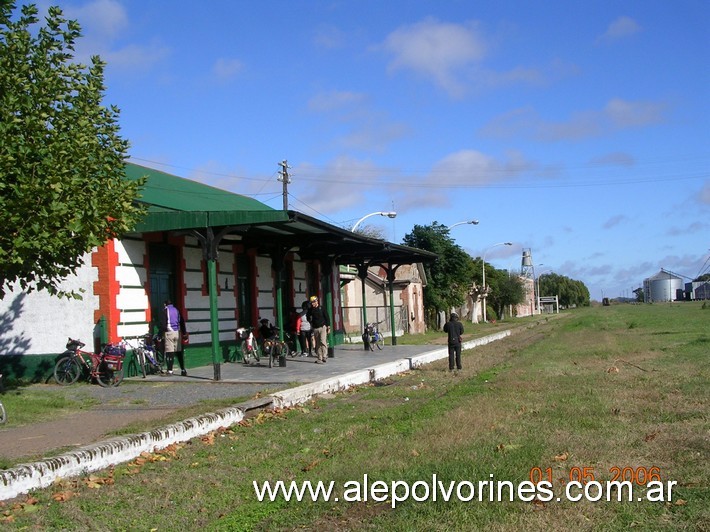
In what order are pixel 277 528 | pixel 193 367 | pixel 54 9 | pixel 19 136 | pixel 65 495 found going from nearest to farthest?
pixel 277 528 < pixel 65 495 < pixel 19 136 < pixel 54 9 < pixel 193 367

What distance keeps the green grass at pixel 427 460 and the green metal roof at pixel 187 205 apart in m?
4.60

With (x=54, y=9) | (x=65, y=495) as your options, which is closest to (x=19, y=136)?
(x=54, y=9)

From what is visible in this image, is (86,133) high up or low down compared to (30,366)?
up

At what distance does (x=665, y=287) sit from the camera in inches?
7293

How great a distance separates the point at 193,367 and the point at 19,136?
9.11 metres

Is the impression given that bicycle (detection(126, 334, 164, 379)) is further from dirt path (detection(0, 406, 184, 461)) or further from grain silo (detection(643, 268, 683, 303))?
grain silo (detection(643, 268, 683, 303))

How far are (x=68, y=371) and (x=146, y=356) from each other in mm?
1794

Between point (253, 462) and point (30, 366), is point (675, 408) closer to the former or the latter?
point (253, 462)

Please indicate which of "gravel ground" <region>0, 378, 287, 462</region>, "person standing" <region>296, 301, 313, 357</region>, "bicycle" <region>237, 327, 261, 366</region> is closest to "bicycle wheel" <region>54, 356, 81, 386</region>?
"gravel ground" <region>0, 378, 287, 462</region>

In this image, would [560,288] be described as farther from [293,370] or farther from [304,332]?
[293,370]

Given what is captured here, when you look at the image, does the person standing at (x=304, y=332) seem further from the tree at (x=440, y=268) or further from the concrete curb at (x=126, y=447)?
the tree at (x=440, y=268)

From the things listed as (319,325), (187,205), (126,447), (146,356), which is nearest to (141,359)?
(146,356)

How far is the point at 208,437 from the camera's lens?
949 centimetres

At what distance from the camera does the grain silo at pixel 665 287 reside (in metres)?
183
